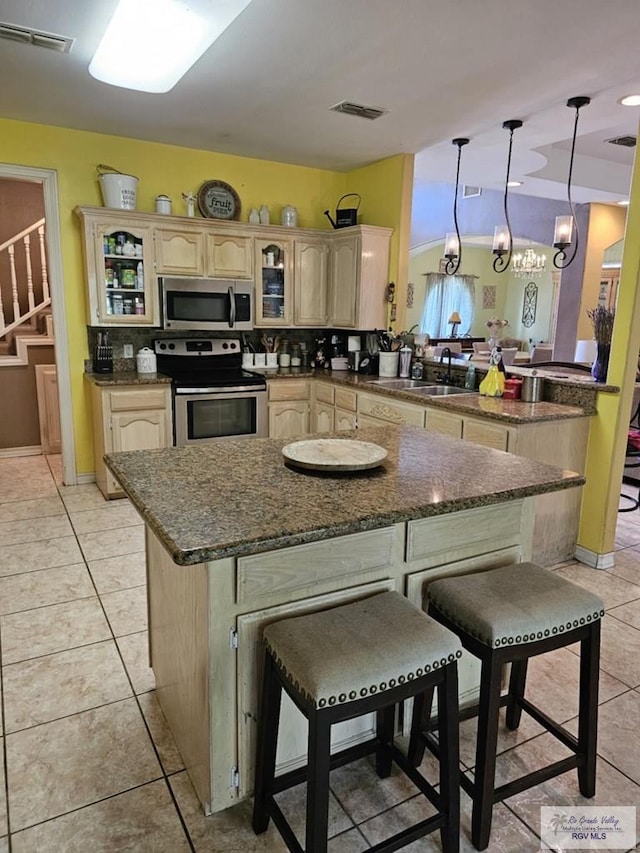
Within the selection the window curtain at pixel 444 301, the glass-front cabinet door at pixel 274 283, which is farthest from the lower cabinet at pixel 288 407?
the window curtain at pixel 444 301

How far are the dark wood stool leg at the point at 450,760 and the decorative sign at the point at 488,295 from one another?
1424 centimetres

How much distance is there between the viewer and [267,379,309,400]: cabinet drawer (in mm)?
4816

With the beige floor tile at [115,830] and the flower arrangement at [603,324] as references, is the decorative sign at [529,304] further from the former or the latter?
the beige floor tile at [115,830]

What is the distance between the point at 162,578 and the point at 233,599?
493 mm

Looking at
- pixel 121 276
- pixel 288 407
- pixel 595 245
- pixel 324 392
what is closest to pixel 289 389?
pixel 288 407

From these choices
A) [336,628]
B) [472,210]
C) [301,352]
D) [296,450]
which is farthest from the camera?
[472,210]

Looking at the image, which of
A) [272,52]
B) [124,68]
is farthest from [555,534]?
[124,68]

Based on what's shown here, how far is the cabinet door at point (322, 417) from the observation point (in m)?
4.79

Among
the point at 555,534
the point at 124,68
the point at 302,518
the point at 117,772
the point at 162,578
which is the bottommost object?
the point at 117,772

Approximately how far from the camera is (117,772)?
1.82 m

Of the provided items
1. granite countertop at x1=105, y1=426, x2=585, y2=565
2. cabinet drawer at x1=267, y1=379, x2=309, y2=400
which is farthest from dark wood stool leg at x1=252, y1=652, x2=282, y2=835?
cabinet drawer at x1=267, y1=379, x2=309, y2=400

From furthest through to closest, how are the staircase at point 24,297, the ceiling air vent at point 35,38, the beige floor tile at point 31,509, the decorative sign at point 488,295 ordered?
the decorative sign at point 488,295, the staircase at point 24,297, the beige floor tile at point 31,509, the ceiling air vent at point 35,38

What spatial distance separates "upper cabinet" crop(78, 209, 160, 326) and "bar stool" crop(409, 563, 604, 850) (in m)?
3.48

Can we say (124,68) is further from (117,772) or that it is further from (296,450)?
(117,772)
